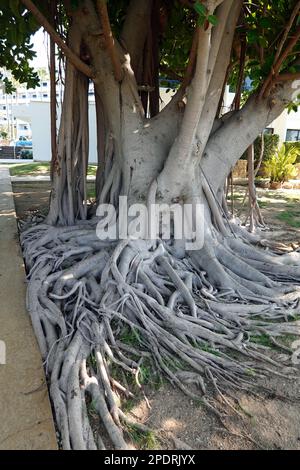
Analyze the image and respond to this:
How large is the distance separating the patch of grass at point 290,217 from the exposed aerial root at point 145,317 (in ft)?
6.03

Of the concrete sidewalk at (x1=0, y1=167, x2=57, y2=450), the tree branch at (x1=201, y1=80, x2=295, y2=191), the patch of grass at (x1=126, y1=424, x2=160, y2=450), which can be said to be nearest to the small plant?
the tree branch at (x1=201, y1=80, x2=295, y2=191)

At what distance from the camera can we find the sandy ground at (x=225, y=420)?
4.53ft

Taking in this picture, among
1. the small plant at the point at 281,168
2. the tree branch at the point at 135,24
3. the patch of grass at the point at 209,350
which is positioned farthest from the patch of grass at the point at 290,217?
the small plant at the point at 281,168

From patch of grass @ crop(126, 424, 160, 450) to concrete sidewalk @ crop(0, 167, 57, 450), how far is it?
0.30m

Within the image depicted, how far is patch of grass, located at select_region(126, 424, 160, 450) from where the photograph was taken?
1.35 metres

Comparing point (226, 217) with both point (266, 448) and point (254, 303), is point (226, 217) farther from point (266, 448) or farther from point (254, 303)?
point (266, 448)

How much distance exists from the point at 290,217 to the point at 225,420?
4056mm

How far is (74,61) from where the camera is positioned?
9.56ft

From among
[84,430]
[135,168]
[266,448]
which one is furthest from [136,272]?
[266,448]

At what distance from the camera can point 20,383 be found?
1.58 metres

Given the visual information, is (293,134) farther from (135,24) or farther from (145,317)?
(145,317)
